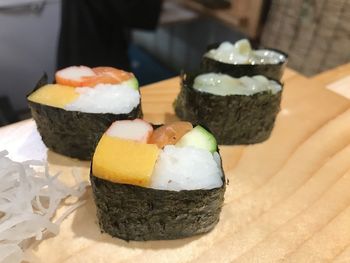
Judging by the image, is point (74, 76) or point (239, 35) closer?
point (74, 76)

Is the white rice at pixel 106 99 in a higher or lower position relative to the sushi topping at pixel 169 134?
lower

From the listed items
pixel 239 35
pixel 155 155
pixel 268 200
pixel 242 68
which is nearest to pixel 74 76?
pixel 155 155

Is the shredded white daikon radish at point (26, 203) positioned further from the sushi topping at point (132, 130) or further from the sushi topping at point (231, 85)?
the sushi topping at point (231, 85)

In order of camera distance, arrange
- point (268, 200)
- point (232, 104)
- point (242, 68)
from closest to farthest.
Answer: point (268, 200) < point (232, 104) < point (242, 68)

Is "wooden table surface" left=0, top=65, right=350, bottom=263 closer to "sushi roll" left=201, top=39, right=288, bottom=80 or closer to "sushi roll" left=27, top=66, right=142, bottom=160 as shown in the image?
"sushi roll" left=27, top=66, right=142, bottom=160

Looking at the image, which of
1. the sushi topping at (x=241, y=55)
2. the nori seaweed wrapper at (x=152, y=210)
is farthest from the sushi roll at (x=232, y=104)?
the nori seaweed wrapper at (x=152, y=210)

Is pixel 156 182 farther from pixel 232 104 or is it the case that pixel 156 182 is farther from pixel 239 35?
pixel 239 35

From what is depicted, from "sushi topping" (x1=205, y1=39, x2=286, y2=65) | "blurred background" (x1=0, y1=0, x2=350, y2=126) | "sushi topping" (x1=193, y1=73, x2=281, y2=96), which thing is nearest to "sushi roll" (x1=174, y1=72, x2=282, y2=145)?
"sushi topping" (x1=193, y1=73, x2=281, y2=96)

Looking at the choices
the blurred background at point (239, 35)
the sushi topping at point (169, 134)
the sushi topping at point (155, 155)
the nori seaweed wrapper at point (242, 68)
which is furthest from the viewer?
the blurred background at point (239, 35)
